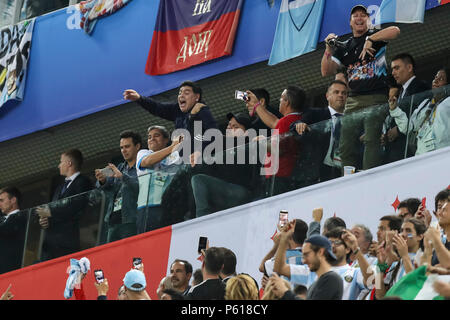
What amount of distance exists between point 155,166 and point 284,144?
5.20ft

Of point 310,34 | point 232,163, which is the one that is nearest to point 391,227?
point 232,163

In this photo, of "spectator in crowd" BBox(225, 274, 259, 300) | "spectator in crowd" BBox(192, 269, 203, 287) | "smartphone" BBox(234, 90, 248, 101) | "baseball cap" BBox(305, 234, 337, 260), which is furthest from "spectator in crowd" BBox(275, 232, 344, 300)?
"smartphone" BBox(234, 90, 248, 101)

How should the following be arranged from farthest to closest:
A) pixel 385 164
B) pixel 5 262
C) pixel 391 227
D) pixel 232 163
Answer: pixel 5 262
pixel 232 163
pixel 385 164
pixel 391 227

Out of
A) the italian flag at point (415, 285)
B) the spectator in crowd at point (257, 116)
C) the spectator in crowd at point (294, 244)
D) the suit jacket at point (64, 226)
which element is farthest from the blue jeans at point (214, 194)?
the italian flag at point (415, 285)

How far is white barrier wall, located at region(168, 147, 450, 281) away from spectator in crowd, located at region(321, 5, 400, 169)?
0.70ft

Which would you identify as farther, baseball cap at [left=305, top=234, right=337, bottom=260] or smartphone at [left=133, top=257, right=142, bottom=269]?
smartphone at [left=133, top=257, right=142, bottom=269]

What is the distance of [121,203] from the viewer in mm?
11531

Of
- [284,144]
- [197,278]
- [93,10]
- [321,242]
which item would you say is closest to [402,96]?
[284,144]

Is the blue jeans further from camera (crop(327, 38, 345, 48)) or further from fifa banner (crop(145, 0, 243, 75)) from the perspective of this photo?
fifa banner (crop(145, 0, 243, 75))

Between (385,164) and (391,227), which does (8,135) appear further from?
(391,227)

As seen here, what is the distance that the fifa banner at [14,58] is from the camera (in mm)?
16297

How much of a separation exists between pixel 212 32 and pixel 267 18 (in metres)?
0.86

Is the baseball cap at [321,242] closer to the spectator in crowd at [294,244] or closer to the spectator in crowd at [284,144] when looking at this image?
the spectator in crowd at [294,244]

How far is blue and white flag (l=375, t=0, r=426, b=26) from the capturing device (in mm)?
11656
